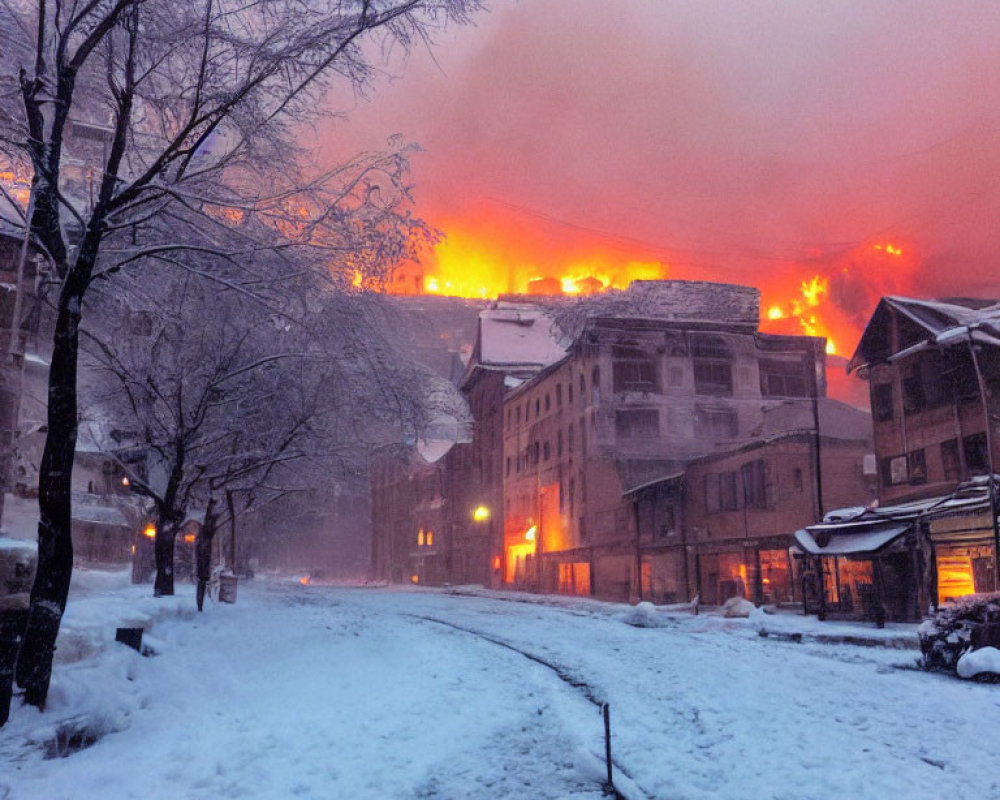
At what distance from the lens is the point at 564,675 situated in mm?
12906

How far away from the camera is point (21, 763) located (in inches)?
268

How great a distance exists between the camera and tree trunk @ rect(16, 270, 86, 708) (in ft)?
27.1

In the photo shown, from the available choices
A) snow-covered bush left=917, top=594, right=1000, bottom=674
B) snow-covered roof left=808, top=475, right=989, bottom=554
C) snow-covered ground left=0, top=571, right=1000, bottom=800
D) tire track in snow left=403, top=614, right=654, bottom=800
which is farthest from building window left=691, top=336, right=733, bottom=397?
snow-covered bush left=917, top=594, right=1000, bottom=674

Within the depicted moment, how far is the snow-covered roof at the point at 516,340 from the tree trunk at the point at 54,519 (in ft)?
188

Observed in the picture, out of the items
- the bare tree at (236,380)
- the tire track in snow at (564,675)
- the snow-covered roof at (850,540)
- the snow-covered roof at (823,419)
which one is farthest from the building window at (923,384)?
the bare tree at (236,380)

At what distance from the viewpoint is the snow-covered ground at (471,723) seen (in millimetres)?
6914

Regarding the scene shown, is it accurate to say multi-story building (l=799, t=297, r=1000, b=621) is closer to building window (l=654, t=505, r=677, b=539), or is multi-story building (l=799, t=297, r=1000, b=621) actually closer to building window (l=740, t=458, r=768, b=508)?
building window (l=740, t=458, r=768, b=508)

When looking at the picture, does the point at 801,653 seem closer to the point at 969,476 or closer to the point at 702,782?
the point at 702,782

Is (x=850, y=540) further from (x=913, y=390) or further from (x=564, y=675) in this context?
(x=564, y=675)

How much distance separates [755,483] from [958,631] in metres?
19.1

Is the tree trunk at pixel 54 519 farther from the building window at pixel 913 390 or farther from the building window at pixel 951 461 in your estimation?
the building window at pixel 913 390

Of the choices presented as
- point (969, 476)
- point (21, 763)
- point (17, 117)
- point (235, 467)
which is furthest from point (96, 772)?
point (969, 476)

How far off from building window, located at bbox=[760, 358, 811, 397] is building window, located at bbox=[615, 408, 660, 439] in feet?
27.2

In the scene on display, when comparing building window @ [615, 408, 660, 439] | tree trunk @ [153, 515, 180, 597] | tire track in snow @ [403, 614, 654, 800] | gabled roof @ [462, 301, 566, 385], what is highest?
gabled roof @ [462, 301, 566, 385]
